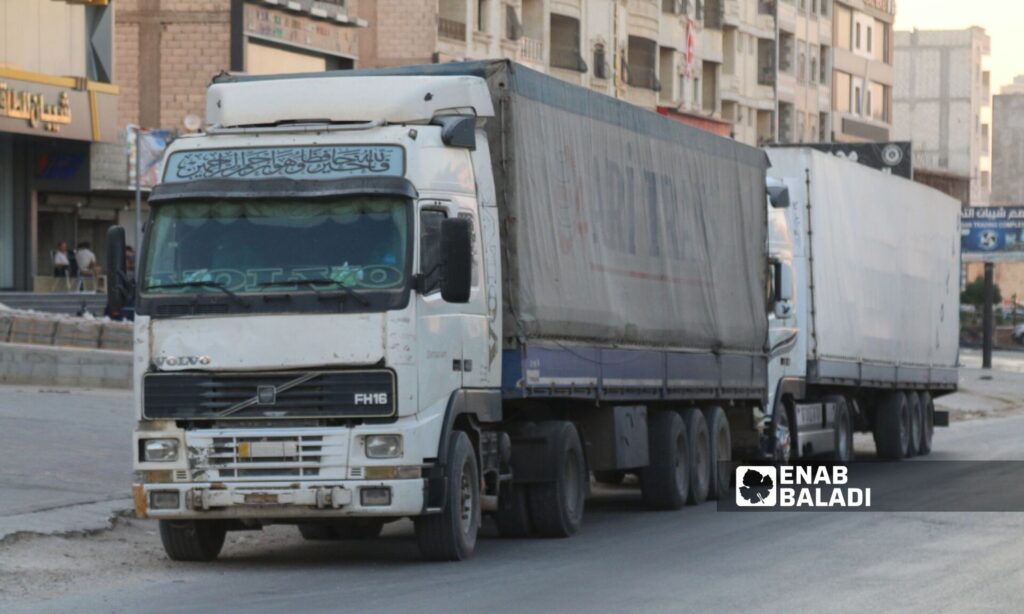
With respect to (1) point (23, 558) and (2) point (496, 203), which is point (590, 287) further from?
(1) point (23, 558)

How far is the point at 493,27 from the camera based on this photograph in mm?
64062

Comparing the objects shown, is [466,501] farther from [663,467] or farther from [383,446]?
[663,467]

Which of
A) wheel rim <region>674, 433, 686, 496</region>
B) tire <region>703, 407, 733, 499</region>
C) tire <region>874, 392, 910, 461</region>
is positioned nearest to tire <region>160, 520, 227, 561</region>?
wheel rim <region>674, 433, 686, 496</region>

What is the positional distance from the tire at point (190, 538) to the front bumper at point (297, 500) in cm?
77

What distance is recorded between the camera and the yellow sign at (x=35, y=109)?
155ft

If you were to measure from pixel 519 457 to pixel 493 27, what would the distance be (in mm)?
47229

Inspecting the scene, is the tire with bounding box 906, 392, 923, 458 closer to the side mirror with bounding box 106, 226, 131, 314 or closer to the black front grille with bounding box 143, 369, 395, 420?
the black front grille with bounding box 143, 369, 395, 420

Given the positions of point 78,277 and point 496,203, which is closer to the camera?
point 496,203

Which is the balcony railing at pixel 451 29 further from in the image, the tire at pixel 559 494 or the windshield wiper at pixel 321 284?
the windshield wiper at pixel 321 284

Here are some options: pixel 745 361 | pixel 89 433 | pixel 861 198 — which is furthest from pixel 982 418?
pixel 89 433

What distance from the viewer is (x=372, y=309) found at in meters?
15.1

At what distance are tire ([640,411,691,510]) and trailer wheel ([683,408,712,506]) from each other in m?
0.67

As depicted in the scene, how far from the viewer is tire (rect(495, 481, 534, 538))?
18016mm

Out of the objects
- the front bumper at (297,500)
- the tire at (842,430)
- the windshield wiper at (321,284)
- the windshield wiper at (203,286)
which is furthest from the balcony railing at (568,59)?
the front bumper at (297,500)
